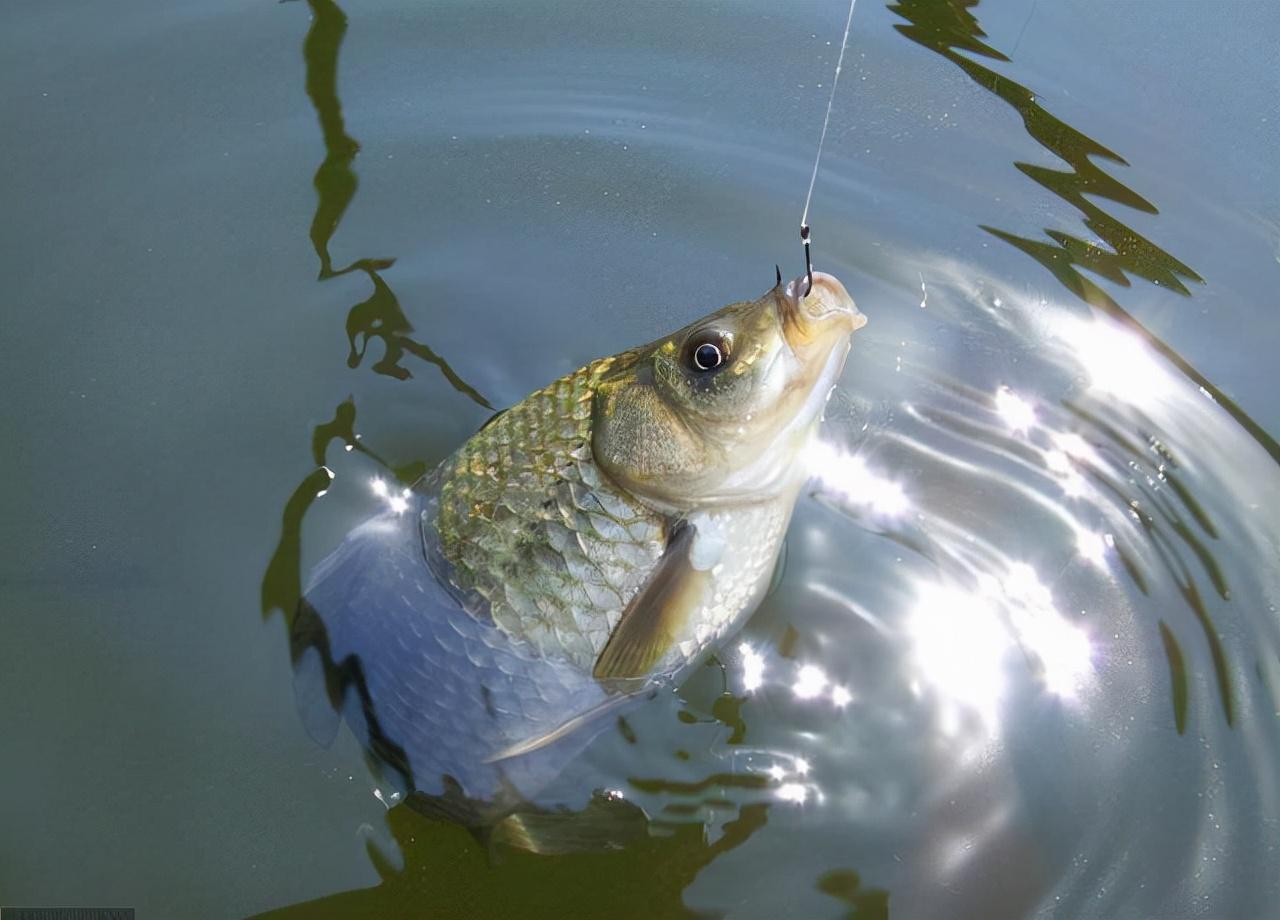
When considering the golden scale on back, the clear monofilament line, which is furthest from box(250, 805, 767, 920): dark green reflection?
the clear monofilament line

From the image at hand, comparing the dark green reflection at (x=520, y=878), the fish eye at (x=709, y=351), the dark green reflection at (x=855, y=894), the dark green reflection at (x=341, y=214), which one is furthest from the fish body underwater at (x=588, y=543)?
the dark green reflection at (x=341, y=214)

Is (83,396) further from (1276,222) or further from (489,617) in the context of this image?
(1276,222)

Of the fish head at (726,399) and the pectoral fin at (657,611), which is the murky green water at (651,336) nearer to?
the pectoral fin at (657,611)

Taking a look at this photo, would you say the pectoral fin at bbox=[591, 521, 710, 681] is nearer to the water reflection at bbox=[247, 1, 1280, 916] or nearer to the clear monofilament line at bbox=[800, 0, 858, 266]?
the water reflection at bbox=[247, 1, 1280, 916]

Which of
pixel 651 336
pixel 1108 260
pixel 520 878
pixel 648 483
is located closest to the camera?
pixel 648 483

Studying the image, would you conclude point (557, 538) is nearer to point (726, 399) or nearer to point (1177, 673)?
point (726, 399)

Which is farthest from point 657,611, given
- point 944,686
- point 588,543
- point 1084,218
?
point 1084,218

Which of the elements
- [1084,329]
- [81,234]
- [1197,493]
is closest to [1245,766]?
[1197,493]
